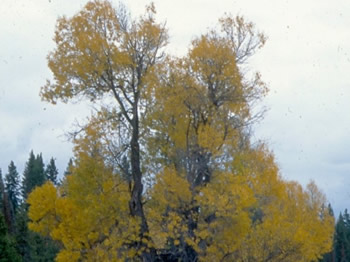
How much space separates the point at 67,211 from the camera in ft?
93.1

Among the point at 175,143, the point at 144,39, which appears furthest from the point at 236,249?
the point at 144,39

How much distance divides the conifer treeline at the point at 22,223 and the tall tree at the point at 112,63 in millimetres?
8999

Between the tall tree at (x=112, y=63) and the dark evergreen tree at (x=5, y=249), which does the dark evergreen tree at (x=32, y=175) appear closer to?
the dark evergreen tree at (x=5, y=249)

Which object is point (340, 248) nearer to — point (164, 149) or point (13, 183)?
point (13, 183)

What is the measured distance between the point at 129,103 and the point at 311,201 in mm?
44329

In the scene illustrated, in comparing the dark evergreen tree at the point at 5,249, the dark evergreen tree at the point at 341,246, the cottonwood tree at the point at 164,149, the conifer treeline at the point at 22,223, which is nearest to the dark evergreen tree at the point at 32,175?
the conifer treeline at the point at 22,223

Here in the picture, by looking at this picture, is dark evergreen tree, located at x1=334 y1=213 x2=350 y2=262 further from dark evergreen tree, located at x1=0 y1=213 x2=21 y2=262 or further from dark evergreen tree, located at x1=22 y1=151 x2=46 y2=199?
dark evergreen tree, located at x1=0 y1=213 x2=21 y2=262

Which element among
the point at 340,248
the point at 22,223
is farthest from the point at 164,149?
the point at 340,248

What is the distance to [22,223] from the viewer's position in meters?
47.7

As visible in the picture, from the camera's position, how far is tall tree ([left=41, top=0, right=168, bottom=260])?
1006 inches

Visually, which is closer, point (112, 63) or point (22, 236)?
point (112, 63)

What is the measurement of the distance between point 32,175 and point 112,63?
6001cm

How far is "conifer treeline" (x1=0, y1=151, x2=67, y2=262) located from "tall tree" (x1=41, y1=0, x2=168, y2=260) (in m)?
9.00

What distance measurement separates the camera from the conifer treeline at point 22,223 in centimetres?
3161
